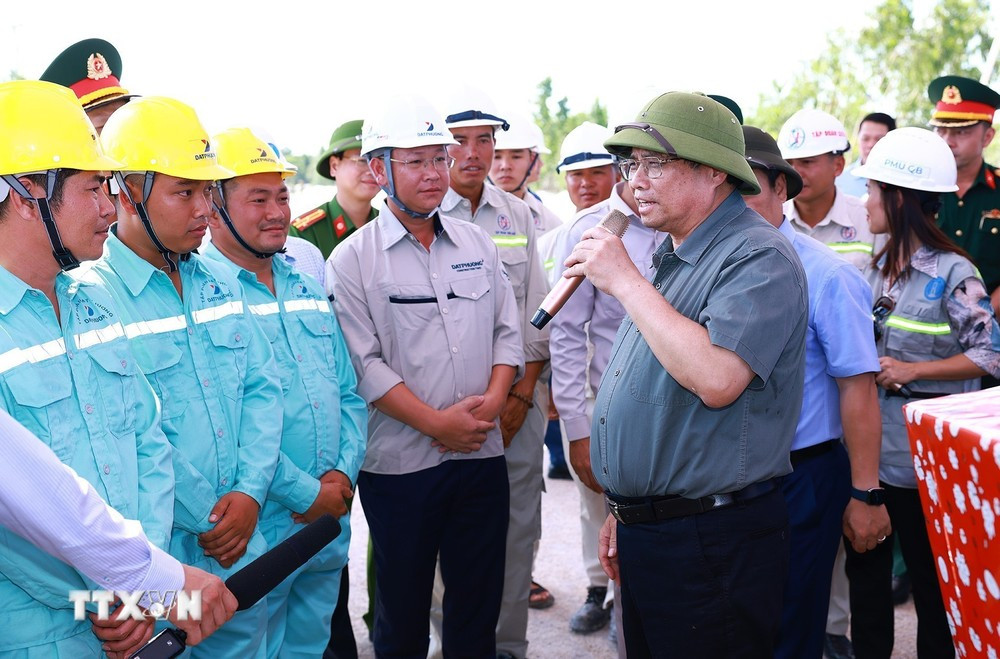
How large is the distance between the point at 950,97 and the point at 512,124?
289 centimetres

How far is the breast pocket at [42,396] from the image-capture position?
2.16 m

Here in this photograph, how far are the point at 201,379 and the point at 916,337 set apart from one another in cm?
284

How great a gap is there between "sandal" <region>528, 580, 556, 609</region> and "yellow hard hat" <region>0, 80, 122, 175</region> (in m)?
3.39

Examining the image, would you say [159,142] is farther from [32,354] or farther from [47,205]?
[32,354]

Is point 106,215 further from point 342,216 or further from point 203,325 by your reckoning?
point 342,216

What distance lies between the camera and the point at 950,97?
5.49 metres

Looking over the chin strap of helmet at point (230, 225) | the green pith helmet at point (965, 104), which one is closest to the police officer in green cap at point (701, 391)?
the chin strap of helmet at point (230, 225)

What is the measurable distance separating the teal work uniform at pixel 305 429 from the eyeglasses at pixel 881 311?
86.8 inches

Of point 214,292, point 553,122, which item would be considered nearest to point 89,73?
point 214,292

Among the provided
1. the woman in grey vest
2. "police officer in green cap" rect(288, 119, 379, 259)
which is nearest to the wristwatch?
the woman in grey vest

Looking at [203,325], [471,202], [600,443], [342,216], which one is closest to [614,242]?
[600,443]

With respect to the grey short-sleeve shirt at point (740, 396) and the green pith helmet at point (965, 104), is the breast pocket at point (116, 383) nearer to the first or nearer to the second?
the grey short-sleeve shirt at point (740, 396)

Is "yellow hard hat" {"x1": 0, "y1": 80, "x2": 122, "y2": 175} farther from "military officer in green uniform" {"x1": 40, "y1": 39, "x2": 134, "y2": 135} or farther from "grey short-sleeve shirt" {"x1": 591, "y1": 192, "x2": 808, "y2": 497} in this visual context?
"military officer in green uniform" {"x1": 40, "y1": 39, "x2": 134, "y2": 135}

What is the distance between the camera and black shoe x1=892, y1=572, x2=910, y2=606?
4.77 metres
